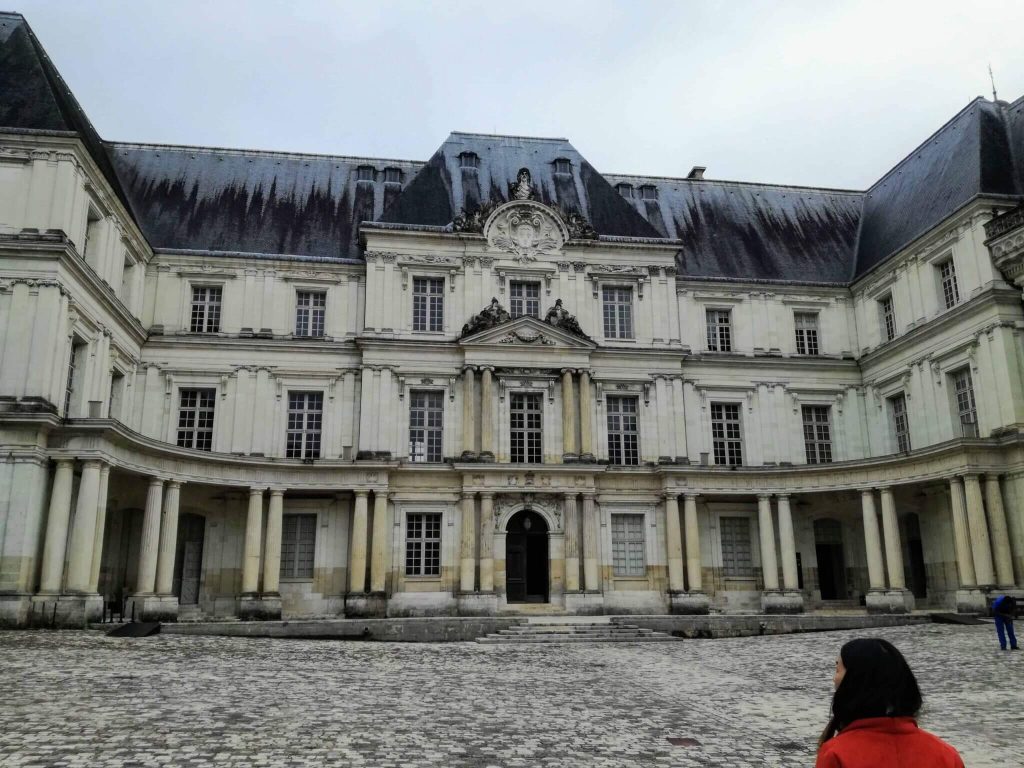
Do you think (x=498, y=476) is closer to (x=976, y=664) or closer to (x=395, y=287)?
(x=395, y=287)

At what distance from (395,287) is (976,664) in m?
21.9

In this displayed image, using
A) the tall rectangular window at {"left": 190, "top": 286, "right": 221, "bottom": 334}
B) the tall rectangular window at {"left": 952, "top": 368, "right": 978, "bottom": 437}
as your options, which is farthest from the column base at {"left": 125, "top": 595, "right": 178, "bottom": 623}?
the tall rectangular window at {"left": 952, "top": 368, "right": 978, "bottom": 437}

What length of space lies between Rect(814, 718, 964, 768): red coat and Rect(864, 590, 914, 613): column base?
26714 millimetres

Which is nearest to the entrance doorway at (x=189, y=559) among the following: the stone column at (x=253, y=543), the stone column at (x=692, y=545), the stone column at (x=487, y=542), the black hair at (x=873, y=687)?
the stone column at (x=253, y=543)

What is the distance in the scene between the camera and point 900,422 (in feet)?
103

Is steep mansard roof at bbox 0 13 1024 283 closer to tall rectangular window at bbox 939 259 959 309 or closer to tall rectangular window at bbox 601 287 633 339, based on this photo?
tall rectangular window at bbox 939 259 959 309

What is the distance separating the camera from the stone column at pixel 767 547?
97.8 ft

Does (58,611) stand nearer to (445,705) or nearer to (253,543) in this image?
(253,543)

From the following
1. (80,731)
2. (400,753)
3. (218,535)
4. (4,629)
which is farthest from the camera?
(218,535)

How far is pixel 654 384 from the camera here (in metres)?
31.4

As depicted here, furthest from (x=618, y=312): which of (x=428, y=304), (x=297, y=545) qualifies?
(x=297, y=545)

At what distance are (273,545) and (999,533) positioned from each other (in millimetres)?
21916

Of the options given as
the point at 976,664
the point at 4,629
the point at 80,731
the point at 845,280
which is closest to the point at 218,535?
the point at 4,629

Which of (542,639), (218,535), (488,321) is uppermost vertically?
(488,321)
